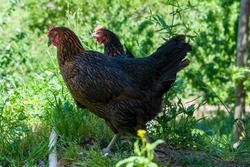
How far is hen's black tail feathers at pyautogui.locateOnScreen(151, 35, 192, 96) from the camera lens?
4711 mm

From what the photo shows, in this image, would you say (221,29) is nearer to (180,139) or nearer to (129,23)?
(129,23)

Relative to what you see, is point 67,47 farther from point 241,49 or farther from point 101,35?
point 241,49

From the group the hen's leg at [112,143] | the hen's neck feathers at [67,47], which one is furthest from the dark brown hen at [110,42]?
the hen's leg at [112,143]

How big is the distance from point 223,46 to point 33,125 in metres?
6.32

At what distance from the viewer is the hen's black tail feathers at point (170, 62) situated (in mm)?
4711

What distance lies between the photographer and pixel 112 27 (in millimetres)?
10438

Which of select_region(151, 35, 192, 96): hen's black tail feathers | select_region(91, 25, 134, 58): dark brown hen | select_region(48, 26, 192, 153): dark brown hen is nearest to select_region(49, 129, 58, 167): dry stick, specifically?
select_region(48, 26, 192, 153): dark brown hen

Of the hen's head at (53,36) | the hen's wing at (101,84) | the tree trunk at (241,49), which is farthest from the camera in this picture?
the tree trunk at (241,49)

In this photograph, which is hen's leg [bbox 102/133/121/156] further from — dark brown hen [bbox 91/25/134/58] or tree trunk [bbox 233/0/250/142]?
tree trunk [bbox 233/0/250/142]

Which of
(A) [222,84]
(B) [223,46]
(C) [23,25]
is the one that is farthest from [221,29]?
(C) [23,25]

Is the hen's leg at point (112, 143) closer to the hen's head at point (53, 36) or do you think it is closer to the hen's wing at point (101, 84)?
the hen's wing at point (101, 84)

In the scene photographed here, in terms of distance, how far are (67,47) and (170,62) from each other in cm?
95

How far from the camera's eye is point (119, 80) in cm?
455

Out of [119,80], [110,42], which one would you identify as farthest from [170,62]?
[110,42]
